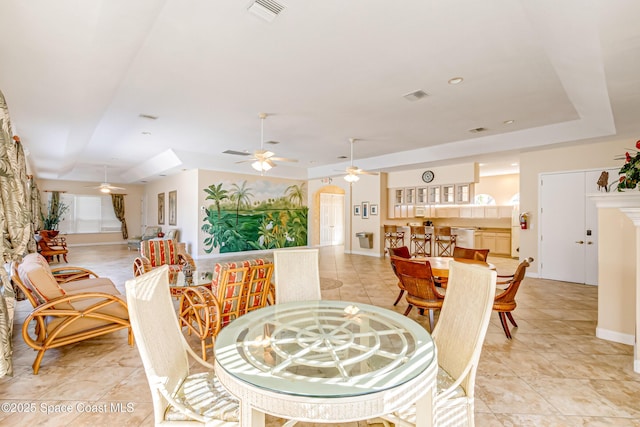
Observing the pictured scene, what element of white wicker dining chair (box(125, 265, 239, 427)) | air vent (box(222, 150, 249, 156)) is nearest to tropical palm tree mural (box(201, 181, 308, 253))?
air vent (box(222, 150, 249, 156))

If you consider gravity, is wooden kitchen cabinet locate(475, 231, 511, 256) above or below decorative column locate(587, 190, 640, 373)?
below

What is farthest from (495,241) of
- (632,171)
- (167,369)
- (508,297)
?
(167,369)

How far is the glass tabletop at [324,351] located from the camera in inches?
46.6

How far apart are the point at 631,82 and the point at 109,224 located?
15661 mm

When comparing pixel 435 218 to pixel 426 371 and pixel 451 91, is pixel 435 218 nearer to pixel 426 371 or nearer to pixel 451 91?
pixel 451 91

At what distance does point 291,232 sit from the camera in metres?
11.1

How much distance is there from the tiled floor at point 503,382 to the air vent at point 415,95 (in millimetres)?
3063

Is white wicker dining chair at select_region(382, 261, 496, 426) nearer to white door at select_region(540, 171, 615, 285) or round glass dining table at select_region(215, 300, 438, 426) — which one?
round glass dining table at select_region(215, 300, 438, 426)

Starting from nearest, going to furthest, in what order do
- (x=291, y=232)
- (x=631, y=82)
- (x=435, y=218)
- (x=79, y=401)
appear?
(x=79, y=401) → (x=631, y=82) → (x=435, y=218) → (x=291, y=232)

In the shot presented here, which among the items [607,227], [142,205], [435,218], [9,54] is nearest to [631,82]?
[607,227]

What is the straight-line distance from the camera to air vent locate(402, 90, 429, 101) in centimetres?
416

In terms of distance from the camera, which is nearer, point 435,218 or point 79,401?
point 79,401

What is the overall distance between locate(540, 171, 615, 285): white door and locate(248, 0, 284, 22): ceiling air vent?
6446 mm

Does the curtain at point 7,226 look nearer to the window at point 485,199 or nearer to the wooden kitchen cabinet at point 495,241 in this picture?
the wooden kitchen cabinet at point 495,241
